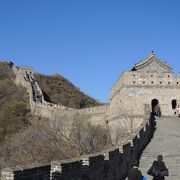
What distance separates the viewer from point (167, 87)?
3584 cm

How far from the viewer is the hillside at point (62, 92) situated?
76188 millimetres

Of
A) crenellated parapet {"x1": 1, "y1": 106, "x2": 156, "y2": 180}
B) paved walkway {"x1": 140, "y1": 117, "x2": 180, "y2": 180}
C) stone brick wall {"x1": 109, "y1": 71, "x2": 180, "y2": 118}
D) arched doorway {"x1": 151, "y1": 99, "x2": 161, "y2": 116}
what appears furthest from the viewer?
stone brick wall {"x1": 109, "y1": 71, "x2": 180, "y2": 118}

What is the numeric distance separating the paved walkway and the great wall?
0.39 metres

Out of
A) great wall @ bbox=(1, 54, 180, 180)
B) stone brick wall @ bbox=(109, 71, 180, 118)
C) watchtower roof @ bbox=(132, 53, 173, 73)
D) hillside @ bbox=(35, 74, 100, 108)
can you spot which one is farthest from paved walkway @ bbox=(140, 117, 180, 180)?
hillside @ bbox=(35, 74, 100, 108)

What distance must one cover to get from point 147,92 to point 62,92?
157 feet

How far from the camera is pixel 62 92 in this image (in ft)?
270

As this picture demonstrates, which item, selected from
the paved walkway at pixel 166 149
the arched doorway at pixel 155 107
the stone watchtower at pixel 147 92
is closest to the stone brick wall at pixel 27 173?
the paved walkway at pixel 166 149

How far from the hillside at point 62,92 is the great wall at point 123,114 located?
33.8 feet

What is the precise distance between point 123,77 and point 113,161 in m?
21.0

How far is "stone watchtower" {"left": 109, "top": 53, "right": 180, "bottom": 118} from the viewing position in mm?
35062

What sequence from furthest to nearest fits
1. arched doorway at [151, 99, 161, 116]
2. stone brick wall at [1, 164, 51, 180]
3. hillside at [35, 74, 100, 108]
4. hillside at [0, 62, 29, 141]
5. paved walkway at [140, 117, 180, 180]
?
1. hillside at [35, 74, 100, 108]
2. hillside at [0, 62, 29, 141]
3. arched doorway at [151, 99, 161, 116]
4. paved walkway at [140, 117, 180, 180]
5. stone brick wall at [1, 164, 51, 180]

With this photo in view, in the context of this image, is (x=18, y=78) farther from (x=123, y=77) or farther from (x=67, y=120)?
(x=123, y=77)

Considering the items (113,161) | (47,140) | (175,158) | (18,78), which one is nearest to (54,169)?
(113,161)

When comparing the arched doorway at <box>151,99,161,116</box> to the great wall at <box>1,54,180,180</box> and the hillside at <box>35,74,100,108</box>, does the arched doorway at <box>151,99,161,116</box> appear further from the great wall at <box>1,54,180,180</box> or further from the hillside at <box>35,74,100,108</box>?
the hillside at <box>35,74,100,108</box>
